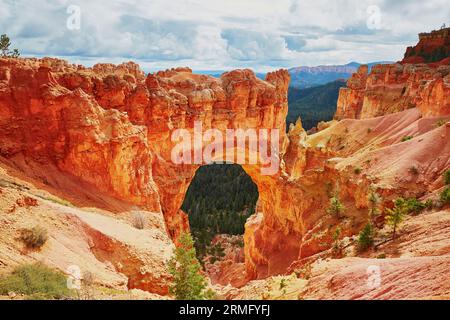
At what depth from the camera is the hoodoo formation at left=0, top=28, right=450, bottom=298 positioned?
17.3 meters

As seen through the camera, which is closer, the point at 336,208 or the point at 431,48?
the point at 336,208

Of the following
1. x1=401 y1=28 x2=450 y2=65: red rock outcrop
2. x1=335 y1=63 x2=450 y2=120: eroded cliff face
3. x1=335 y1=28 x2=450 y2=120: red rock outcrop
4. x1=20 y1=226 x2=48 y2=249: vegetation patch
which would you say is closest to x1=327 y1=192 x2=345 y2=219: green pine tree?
x1=335 y1=28 x2=450 y2=120: red rock outcrop

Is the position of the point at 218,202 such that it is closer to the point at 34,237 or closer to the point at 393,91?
the point at 393,91

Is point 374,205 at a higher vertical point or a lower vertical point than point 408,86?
lower

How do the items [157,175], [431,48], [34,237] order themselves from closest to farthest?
[34,237] → [157,175] → [431,48]

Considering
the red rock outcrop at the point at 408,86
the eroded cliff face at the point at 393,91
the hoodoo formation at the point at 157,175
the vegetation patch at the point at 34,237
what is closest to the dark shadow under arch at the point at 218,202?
the hoodoo formation at the point at 157,175

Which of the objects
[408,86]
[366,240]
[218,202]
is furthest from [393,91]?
[366,240]

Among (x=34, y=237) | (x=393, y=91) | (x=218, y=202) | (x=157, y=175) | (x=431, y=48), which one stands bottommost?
(x=218, y=202)

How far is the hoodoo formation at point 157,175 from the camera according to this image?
17266mm

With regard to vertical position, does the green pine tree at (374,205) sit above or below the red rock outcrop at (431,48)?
below

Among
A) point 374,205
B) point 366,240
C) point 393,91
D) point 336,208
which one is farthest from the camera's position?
point 393,91

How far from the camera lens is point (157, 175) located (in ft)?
113

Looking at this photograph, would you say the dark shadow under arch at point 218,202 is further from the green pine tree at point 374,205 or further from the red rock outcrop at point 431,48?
the red rock outcrop at point 431,48

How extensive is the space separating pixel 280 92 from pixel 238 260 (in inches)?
933
